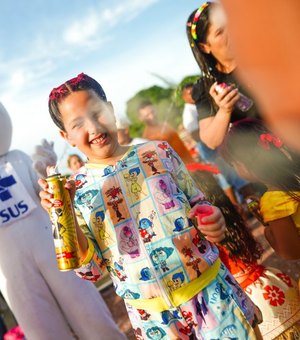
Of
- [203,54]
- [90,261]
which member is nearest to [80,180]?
[90,261]

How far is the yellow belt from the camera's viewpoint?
1464mm

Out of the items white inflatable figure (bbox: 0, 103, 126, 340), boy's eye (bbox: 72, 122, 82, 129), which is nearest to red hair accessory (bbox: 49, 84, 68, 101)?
boy's eye (bbox: 72, 122, 82, 129)

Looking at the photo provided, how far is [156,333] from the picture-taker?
4.99 feet

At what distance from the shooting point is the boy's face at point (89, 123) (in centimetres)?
154

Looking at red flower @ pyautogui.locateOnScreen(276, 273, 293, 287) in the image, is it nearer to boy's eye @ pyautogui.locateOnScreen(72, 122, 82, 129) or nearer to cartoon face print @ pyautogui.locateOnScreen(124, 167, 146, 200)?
cartoon face print @ pyautogui.locateOnScreen(124, 167, 146, 200)

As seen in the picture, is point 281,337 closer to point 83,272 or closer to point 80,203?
point 83,272

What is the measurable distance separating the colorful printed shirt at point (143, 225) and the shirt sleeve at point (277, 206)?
304 mm

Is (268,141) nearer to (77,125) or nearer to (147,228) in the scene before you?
(147,228)

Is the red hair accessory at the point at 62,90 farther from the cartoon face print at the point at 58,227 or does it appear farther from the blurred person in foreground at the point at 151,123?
the blurred person in foreground at the point at 151,123

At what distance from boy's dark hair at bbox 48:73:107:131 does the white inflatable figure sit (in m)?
1.04

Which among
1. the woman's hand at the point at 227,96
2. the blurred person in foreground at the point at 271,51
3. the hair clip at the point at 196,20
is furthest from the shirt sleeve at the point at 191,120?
the blurred person in foreground at the point at 271,51

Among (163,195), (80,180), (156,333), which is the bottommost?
(156,333)

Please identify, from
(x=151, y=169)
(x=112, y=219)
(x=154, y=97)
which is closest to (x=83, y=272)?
(x=112, y=219)

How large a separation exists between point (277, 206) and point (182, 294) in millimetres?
563
